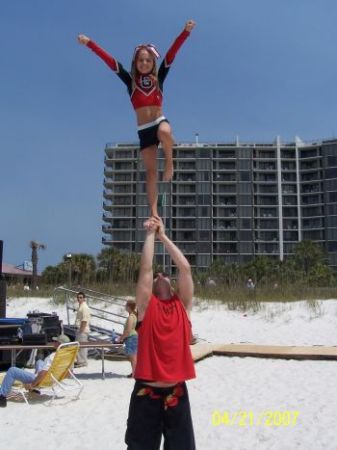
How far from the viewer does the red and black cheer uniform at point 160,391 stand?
3.22 metres

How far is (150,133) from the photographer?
4.07 meters

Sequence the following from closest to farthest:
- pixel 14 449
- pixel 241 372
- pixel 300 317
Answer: pixel 14 449, pixel 241 372, pixel 300 317

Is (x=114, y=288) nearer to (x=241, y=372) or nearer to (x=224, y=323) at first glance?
(x=224, y=323)

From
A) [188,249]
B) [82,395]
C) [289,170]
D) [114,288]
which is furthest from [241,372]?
[289,170]

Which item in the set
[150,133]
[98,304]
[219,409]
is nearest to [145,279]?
[150,133]

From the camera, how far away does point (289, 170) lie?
309ft

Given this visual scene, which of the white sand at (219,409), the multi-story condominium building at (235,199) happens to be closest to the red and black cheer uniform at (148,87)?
the white sand at (219,409)

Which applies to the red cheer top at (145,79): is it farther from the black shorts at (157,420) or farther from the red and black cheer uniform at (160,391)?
the black shorts at (157,420)

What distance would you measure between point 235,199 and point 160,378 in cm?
9007

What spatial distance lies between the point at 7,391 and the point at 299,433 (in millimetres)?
4169

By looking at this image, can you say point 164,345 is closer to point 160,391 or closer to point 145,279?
point 160,391
